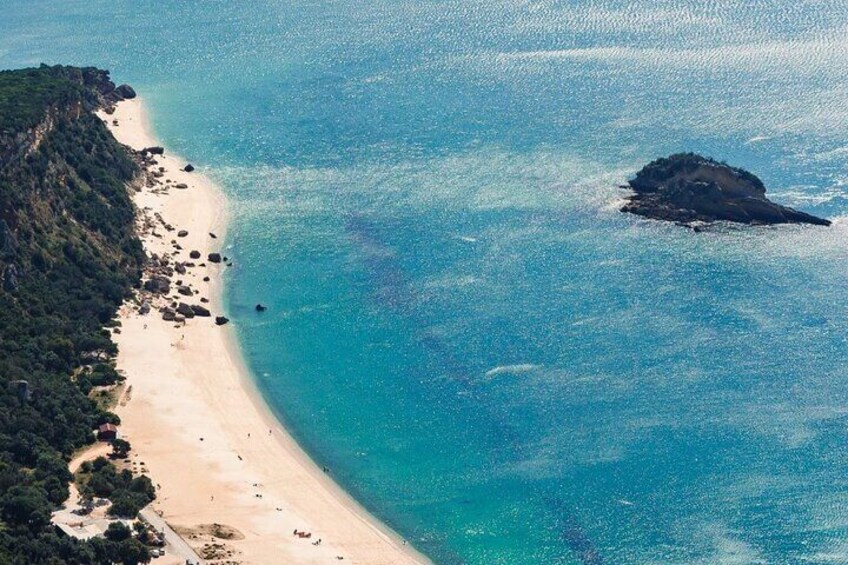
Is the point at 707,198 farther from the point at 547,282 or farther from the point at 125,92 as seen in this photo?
the point at 125,92

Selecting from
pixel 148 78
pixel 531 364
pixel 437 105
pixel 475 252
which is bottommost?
pixel 531 364

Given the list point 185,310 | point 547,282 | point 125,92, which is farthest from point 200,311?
point 125,92

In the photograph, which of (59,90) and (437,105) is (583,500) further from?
(437,105)

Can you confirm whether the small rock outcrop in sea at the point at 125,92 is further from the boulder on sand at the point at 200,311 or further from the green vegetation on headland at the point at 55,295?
the boulder on sand at the point at 200,311

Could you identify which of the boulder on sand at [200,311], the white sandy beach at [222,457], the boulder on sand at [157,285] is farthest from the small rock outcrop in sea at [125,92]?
the boulder on sand at [200,311]

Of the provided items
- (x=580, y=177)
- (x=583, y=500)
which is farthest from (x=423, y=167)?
(x=583, y=500)

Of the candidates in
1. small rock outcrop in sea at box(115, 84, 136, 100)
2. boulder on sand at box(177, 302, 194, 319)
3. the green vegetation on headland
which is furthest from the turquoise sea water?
the green vegetation on headland
